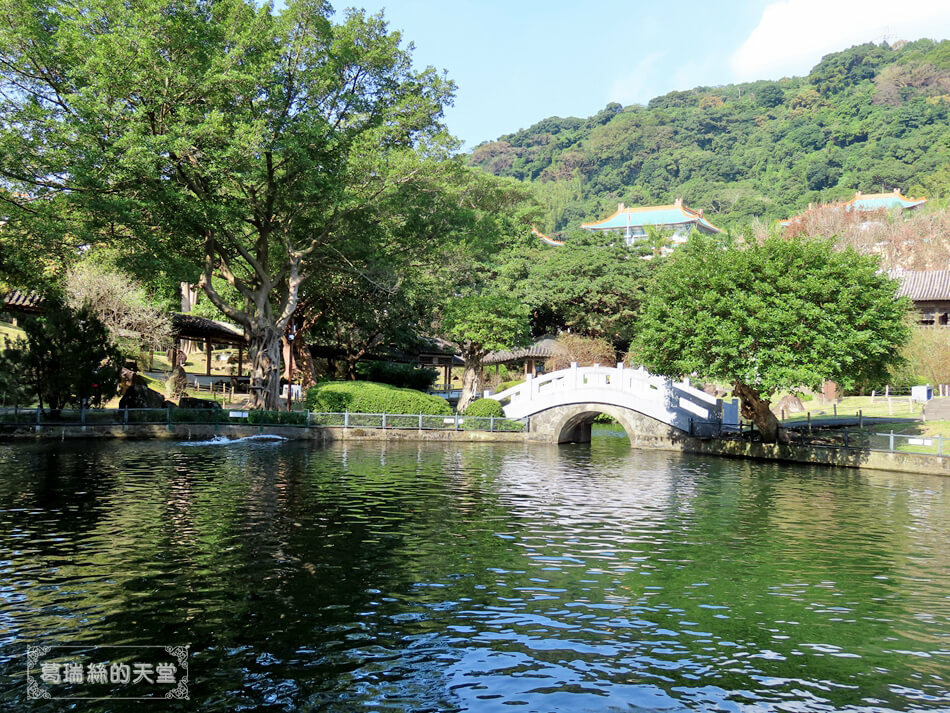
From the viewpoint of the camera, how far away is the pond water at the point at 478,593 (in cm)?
676

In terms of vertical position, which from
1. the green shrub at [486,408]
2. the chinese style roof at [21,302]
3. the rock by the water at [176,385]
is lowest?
the green shrub at [486,408]

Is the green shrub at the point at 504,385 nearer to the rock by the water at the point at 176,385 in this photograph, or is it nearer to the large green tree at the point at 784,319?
the rock by the water at the point at 176,385

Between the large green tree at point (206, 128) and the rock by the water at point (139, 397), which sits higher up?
the large green tree at point (206, 128)

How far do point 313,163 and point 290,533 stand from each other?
1893 centimetres

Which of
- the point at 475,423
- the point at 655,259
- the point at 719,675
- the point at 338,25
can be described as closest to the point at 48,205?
the point at 338,25

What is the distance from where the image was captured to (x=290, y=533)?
41.9 feet

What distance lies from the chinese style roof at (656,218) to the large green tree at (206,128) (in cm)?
8242

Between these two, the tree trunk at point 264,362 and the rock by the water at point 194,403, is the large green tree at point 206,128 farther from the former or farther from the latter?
Result: the rock by the water at point 194,403

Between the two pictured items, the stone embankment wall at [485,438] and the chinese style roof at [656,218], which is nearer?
the stone embankment wall at [485,438]

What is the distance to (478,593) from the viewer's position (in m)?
9.59

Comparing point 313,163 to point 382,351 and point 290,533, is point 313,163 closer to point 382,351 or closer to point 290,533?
point 290,533

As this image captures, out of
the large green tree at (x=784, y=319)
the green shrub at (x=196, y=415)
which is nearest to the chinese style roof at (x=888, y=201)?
the large green tree at (x=784, y=319)

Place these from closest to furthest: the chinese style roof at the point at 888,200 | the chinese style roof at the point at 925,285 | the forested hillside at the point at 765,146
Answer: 1. the chinese style roof at the point at 925,285
2. the chinese style roof at the point at 888,200
3. the forested hillside at the point at 765,146

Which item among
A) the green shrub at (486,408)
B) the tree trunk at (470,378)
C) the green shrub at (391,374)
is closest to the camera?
the green shrub at (486,408)
